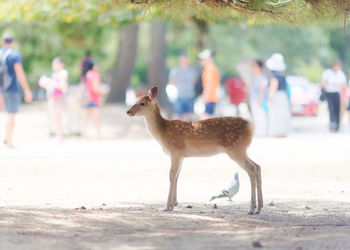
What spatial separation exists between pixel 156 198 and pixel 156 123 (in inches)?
66.5

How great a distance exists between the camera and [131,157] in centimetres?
1441

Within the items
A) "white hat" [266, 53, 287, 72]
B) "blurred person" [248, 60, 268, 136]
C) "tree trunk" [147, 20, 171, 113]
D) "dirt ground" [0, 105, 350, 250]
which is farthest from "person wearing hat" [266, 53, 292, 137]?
"tree trunk" [147, 20, 171, 113]

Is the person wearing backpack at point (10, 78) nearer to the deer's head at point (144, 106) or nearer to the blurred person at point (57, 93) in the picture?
the blurred person at point (57, 93)

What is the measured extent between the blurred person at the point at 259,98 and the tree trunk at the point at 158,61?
577 cm

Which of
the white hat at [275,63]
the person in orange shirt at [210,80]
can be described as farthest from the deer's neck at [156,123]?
the person in orange shirt at [210,80]

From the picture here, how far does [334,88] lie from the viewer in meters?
20.7

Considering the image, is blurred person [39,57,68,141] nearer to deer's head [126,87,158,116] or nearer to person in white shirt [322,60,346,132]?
person in white shirt [322,60,346,132]

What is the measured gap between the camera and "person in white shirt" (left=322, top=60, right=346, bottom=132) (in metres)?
20.6

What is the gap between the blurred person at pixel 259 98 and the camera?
19.1 metres

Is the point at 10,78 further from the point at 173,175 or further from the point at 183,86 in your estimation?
the point at 173,175

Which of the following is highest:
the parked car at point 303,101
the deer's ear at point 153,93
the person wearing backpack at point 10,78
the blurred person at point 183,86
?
the parked car at point 303,101

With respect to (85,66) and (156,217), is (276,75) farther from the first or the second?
(156,217)

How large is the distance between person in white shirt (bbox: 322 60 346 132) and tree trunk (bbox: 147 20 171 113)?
5887 millimetres

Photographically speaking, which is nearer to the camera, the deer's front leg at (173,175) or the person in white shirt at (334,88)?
the deer's front leg at (173,175)
